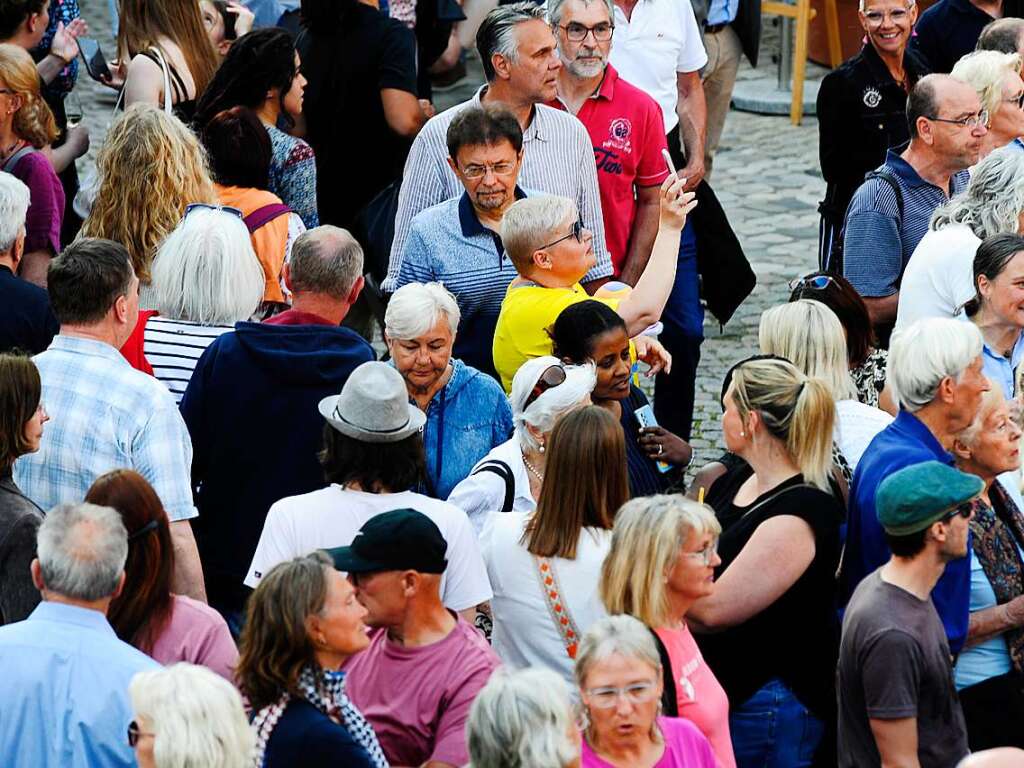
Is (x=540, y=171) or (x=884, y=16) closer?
(x=540, y=171)

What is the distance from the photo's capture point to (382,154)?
8414mm

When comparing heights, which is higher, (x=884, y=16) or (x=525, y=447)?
(x=884, y=16)

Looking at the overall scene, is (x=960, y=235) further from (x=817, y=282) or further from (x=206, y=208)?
(x=206, y=208)

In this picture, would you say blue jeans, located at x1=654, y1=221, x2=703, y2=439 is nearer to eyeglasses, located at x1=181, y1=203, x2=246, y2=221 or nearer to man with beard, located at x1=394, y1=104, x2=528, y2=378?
man with beard, located at x1=394, y1=104, x2=528, y2=378

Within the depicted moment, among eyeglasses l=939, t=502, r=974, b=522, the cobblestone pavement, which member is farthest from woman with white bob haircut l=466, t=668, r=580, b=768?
the cobblestone pavement

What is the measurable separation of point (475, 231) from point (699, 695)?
8.55ft

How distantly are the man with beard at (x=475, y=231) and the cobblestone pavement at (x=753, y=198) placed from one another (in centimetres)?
201

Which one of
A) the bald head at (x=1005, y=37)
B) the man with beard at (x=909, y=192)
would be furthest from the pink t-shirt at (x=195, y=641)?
the bald head at (x=1005, y=37)

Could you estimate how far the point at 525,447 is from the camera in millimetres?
5270

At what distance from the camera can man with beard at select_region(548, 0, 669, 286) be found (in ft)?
24.2

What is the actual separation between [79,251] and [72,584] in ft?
4.74

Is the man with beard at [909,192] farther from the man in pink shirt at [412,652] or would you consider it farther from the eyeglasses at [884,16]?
the man in pink shirt at [412,652]

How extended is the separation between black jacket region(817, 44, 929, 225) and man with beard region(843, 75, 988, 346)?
0.97 m

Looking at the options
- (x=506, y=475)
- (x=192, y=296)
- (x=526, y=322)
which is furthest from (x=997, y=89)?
(x=192, y=296)
